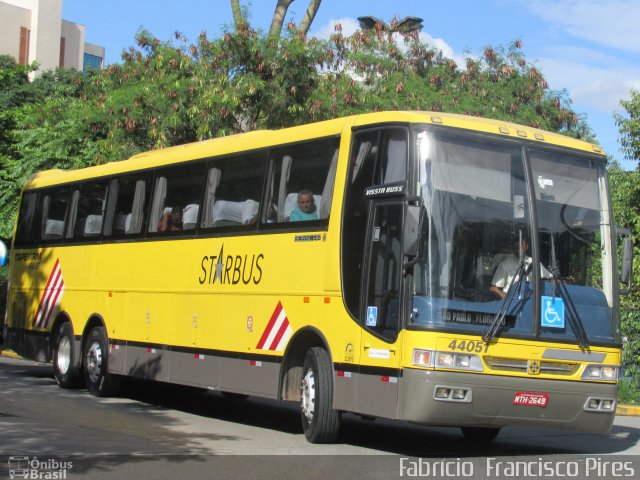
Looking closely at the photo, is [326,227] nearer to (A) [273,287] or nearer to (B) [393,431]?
(A) [273,287]

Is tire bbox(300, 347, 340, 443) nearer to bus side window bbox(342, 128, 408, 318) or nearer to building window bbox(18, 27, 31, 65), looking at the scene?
bus side window bbox(342, 128, 408, 318)

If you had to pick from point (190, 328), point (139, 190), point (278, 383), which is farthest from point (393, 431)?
point (139, 190)

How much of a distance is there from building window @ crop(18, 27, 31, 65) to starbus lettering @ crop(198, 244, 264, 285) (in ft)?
211

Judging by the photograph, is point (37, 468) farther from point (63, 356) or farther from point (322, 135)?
point (63, 356)

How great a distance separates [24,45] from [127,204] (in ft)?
204

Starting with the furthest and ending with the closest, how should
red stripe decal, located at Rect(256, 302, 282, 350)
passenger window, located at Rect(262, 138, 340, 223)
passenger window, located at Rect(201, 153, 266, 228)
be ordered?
passenger window, located at Rect(201, 153, 266, 228), red stripe decal, located at Rect(256, 302, 282, 350), passenger window, located at Rect(262, 138, 340, 223)

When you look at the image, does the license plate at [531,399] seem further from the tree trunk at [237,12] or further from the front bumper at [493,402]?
the tree trunk at [237,12]

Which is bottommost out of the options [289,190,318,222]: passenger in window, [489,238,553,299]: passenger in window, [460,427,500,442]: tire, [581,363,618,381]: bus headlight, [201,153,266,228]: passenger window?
[460,427,500,442]: tire

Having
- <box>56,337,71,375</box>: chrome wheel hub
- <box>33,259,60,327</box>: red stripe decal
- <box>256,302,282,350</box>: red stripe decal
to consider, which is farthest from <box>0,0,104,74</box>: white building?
<box>256,302,282,350</box>: red stripe decal

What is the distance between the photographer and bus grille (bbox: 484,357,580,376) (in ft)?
33.5

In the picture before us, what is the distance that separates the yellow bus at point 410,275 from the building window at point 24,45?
64.0 metres

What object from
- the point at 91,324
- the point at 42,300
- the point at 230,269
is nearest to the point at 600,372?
the point at 230,269

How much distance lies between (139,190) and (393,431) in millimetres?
5664

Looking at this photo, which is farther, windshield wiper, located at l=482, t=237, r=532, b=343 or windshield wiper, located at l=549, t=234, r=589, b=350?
windshield wiper, located at l=549, t=234, r=589, b=350
